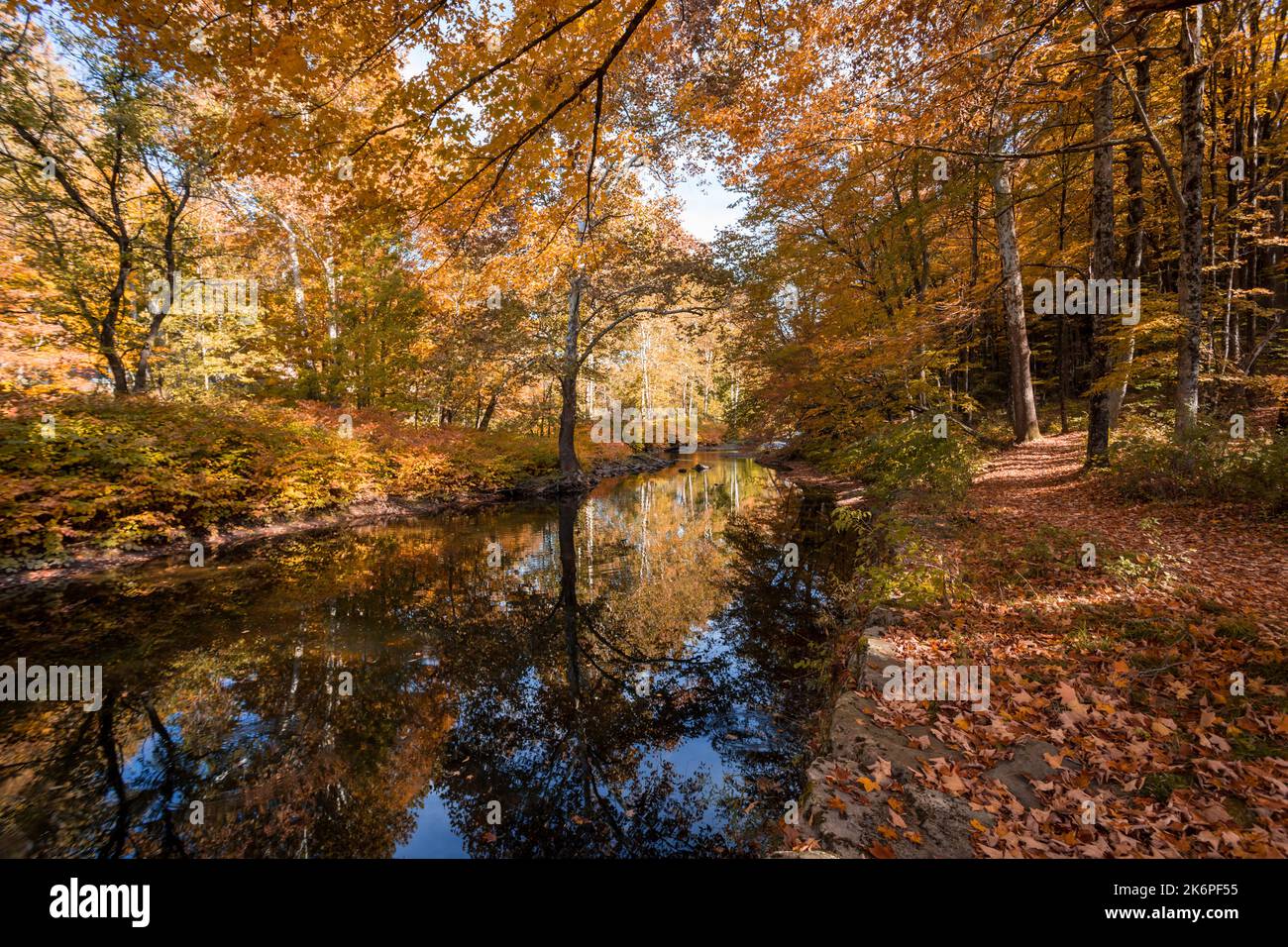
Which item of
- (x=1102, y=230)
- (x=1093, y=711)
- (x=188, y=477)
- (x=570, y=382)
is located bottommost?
(x=1093, y=711)

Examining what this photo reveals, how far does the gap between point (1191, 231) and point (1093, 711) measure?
879cm

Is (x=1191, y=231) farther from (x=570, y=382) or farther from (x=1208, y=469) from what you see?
(x=570, y=382)

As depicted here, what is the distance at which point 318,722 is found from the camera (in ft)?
14.9

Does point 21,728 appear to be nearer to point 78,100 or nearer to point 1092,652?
point 1092,652

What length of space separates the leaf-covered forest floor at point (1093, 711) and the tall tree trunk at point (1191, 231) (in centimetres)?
210

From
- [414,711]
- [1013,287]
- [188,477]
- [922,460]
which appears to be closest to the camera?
[414,711]

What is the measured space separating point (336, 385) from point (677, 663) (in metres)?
17.5

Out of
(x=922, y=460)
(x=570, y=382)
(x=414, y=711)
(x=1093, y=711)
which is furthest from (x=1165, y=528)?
(x=570, y=382)

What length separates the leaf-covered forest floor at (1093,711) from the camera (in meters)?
2.50

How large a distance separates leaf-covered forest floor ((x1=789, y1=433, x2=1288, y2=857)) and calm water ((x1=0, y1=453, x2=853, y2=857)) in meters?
0.99

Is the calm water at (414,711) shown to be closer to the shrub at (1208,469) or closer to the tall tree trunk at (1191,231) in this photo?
Answer: the shrub at (1208,469)

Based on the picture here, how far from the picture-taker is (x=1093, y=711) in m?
3.39
